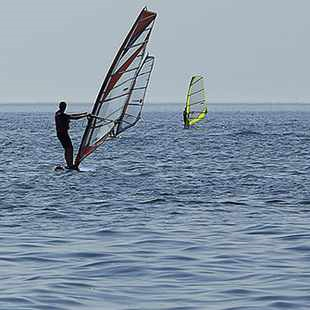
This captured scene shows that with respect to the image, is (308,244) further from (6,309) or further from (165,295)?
(6,309)

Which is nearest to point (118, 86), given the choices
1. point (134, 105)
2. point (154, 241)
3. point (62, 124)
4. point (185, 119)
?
point (134, 105)

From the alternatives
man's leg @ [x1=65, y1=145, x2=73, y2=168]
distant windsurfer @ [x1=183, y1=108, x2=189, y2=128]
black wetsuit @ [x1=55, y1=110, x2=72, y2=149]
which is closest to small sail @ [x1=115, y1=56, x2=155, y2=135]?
man's leg @ [x1=65, y1=145, x2=73, y2=168]

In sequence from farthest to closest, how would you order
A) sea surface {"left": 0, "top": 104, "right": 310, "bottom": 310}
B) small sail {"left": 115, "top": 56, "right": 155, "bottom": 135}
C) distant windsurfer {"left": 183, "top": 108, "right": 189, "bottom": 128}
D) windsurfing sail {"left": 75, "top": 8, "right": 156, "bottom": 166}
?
1. distant windsurfer {"left": 183, "top": 108, "right": 189, "bottom": 128}
2. small sail {"left": 115, "top": 56, "right": 155, "bottom": 135}
3. windsurfing sail {"left": 75, "top": 8, "right": 156, "bottom": 166}
4. sea surface {"left": 0, "top": 104, "right": 310, "bottom": 310}

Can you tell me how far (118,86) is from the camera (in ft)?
86.1

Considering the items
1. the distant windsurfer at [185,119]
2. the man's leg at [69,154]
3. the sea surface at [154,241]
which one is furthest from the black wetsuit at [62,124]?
the distant windsurfer at [185,119]

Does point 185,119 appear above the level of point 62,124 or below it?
below

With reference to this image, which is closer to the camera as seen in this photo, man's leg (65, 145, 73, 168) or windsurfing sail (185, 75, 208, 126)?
man's leg (65, 145, 73, 168)

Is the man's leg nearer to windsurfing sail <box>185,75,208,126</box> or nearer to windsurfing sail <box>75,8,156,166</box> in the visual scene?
windsurfing sail <box>75,8,156,166</box>

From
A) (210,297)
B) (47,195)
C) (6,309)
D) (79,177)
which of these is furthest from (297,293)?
(79,177)

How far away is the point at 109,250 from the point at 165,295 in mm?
2804

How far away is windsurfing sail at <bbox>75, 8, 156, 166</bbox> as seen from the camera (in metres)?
25.7

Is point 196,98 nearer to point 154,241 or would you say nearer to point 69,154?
point 69,154

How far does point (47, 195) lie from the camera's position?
2055cm

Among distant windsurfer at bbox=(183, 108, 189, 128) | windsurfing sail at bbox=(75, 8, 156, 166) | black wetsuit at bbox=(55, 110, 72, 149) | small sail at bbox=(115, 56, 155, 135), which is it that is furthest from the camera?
distant windsurfer at bbox=(183, 108, 189, 128)
